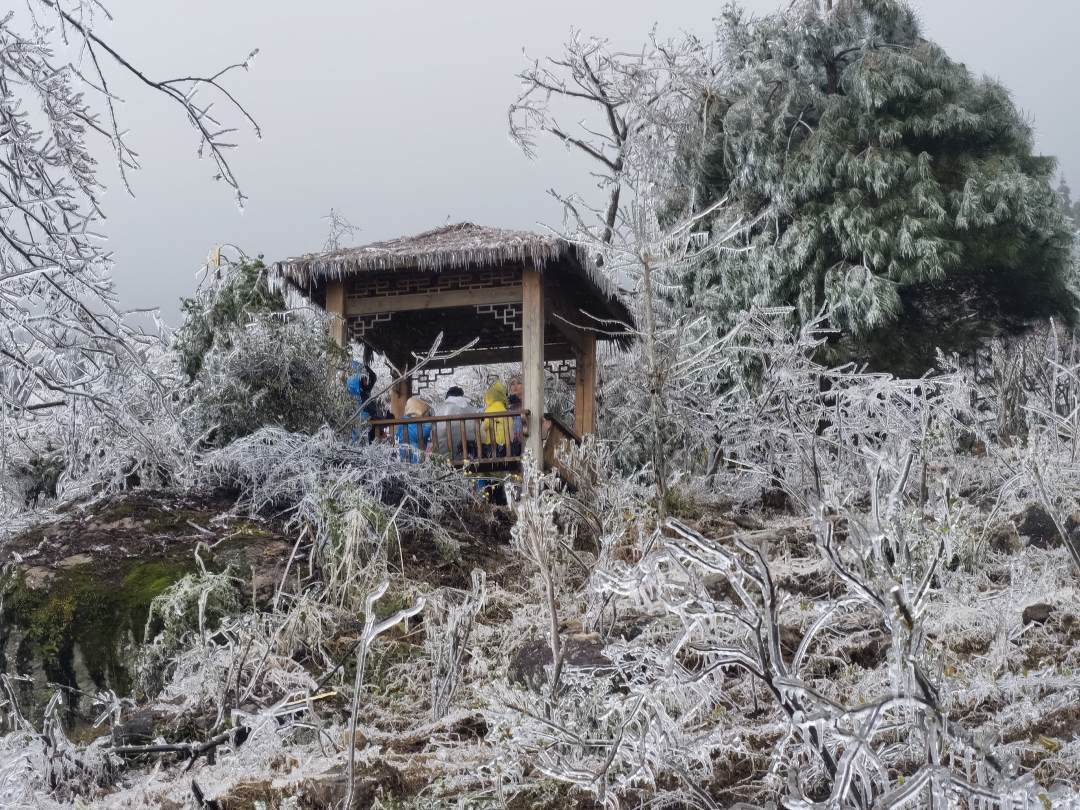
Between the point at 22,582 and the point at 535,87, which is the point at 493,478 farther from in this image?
the point at 535,87

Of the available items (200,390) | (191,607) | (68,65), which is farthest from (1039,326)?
(68,65)

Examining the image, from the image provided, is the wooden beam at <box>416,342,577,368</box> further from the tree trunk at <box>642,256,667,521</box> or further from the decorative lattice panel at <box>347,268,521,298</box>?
the tree trunk at <box>642,256,667,521</box>

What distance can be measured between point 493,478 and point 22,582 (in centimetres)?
436

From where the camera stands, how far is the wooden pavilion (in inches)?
406

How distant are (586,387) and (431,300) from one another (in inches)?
103

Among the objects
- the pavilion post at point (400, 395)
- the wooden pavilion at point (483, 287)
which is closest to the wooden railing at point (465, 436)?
the wooden pavilion at point (483, 287)

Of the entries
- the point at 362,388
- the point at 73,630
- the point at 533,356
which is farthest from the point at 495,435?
the point at 73,630

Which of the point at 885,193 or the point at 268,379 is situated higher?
the point at 885,193

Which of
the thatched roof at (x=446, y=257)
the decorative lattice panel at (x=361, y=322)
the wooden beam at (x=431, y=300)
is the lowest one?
the decorative lattice panel at (x=361, y=322)

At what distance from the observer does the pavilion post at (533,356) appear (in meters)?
10.3

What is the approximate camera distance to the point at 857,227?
13195 mm

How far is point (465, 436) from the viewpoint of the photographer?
33.9ft

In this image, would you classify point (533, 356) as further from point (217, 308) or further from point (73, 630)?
point (73, 630)

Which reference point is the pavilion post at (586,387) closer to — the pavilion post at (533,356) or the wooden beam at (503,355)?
the wooden beam at (503,355)
